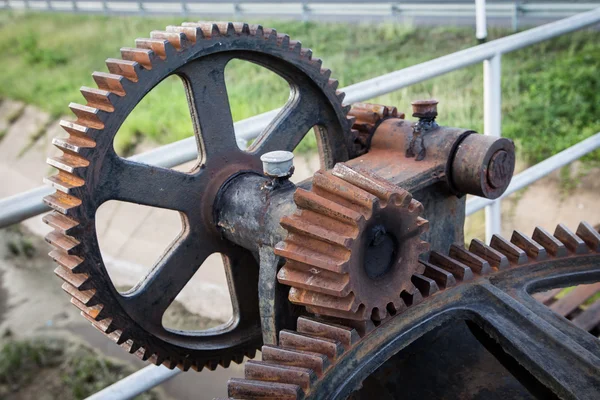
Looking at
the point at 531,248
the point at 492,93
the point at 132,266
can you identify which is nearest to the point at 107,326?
the point at 531,248

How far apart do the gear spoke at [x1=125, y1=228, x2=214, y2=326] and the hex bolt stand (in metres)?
0.27

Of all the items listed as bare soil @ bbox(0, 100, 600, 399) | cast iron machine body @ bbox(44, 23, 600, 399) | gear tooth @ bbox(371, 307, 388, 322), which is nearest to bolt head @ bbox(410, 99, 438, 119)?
cast iron machine body @ bbox(44, 23, 600, 399)

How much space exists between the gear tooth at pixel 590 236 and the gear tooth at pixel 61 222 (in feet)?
3.78

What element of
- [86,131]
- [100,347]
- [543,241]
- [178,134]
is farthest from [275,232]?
[178,134]

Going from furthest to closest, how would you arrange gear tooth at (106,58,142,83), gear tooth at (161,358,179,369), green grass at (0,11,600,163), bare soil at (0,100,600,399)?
green grass at (0,11,600,163), bare soil at (0,100,600,399), gear tooth at (161,358,179,369), gear tooth at (106,58,142,83)

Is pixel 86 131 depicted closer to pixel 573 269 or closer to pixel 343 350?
pixel 343 350

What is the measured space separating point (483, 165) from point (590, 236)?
0.34m

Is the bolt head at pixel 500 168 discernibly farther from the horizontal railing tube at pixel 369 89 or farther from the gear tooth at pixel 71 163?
the gear tooth at pixel 71 163

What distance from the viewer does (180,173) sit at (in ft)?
5.05

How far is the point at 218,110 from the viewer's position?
161cm

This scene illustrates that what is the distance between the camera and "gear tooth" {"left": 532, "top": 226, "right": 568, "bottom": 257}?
156 cm

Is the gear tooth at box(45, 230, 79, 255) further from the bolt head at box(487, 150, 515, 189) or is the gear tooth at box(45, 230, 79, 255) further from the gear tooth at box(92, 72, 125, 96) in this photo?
the bolt head at box(487, 150, 515, 189)

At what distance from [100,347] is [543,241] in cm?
421

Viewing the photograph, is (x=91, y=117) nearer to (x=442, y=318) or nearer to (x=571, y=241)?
(x=442, y=318)
